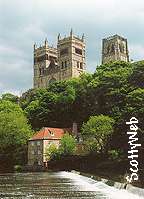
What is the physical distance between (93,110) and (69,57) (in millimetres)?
82865

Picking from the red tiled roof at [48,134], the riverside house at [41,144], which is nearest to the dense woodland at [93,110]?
the riverside house at [41,144]

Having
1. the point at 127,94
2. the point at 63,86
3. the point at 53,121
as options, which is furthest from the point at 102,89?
the point at 63,86

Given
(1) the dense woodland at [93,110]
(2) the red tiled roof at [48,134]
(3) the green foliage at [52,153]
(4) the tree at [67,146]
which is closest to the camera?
(1) the dense woodland at [93,110]

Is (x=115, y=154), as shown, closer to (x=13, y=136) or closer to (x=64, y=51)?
(x=13, y=136)

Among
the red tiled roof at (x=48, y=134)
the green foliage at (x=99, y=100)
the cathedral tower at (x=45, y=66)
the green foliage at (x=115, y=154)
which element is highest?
the cathedral tower at (x=45, y=66)

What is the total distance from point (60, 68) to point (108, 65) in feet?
234

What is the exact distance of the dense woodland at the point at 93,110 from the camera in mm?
75625

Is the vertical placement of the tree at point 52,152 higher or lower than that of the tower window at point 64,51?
lower

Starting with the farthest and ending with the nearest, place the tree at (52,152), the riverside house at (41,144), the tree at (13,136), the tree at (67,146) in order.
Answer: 1. the tree at (13,136)
2. the riverside house at (41,144)
3. the tree at (52,152)
4. the tree at (67,146)

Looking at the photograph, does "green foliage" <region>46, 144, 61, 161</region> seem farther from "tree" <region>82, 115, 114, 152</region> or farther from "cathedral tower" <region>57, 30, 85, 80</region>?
"cathedral tower" <region>57, 30, 85, 80</region>

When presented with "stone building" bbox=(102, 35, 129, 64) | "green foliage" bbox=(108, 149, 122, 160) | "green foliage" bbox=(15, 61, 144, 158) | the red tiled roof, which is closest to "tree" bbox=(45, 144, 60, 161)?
the red tiled roof

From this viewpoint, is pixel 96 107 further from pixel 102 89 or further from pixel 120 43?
pixel 120 43

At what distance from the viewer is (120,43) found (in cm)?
17575

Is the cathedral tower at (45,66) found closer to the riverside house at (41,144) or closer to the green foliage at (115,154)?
the riverside house at (41,144)
